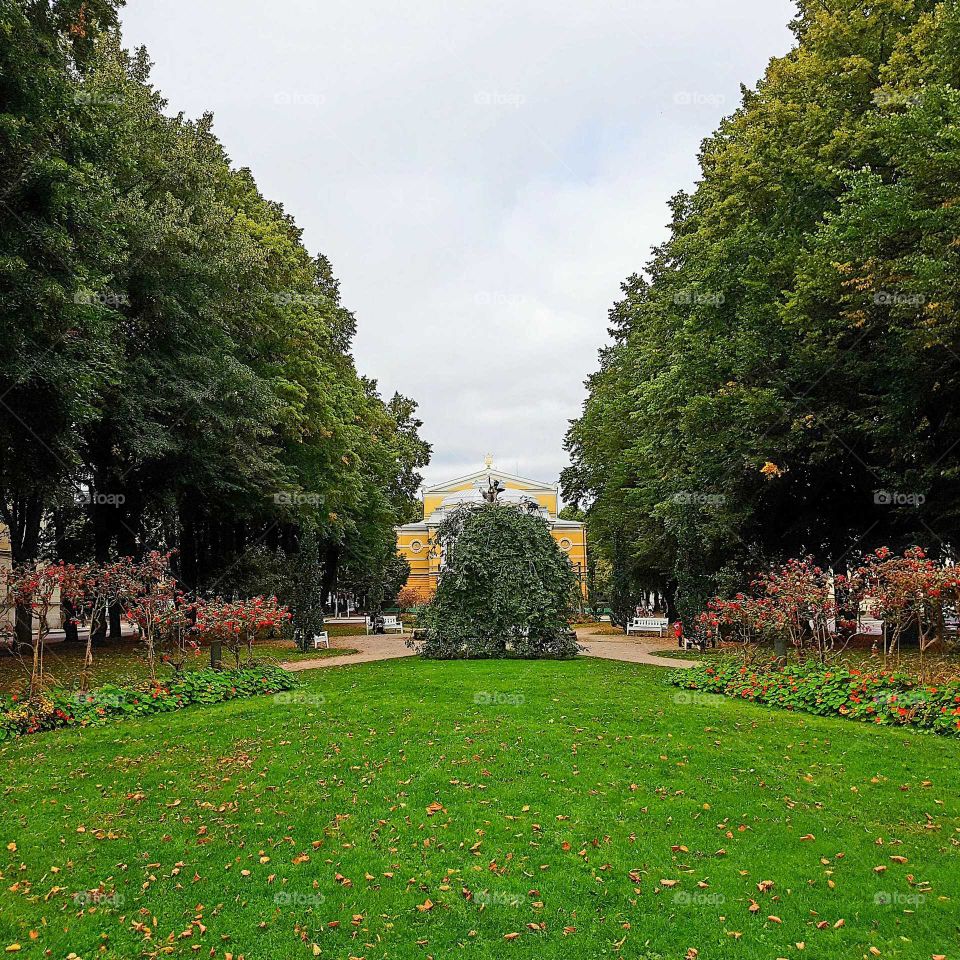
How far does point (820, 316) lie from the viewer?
14367mm

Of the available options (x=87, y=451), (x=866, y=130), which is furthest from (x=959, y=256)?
(x=87, y=451)

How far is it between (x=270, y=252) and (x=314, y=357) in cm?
342

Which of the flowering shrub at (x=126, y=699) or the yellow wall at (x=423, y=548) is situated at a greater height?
the yellow wall at (x=423, y=548)

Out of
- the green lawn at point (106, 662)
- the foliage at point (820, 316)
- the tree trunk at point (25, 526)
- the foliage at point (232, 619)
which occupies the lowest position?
the green lawn at point (106, 662)

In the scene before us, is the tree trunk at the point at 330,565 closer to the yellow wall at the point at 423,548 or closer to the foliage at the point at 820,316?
the yellow wall at the point at 423,548

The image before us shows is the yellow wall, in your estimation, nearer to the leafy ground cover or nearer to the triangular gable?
the triangular gable

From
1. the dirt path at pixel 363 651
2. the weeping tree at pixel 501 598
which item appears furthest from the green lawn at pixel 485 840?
the weeping tree at pixel 501 598

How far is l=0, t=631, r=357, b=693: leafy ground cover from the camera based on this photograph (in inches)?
464

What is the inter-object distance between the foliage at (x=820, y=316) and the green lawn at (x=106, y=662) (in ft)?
36.6

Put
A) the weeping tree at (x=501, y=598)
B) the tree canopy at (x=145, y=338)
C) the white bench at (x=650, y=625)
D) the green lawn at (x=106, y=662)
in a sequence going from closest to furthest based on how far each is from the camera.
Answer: the tree canopy at (x=145, y=338), the green lawn at (x=106, y=662), the weeping tree at (x=501, y=598), the white bench at (x=650, y=625)

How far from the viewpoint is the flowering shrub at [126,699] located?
28.4 ft

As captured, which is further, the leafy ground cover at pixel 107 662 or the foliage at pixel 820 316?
the foliage at pixel 820 316

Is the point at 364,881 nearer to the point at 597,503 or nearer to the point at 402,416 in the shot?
the point at 597,503

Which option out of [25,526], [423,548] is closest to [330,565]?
[25,526]
